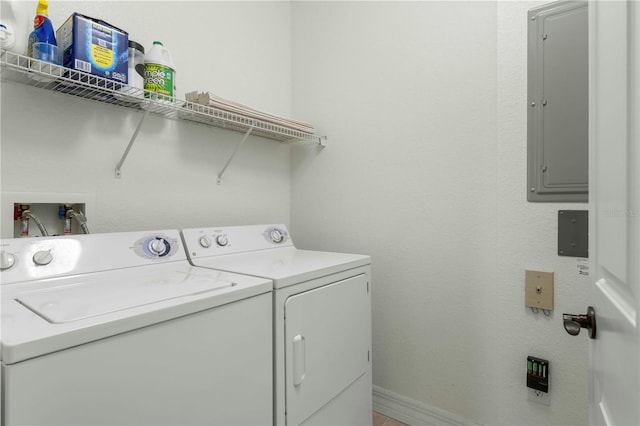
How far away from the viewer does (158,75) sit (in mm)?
1462

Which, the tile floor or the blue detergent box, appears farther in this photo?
the tile floor

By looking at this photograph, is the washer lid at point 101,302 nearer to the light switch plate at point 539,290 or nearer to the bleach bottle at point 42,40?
the bleach bottle at point 42,40

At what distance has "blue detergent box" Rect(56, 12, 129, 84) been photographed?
118cm

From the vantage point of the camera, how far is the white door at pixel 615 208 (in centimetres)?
54

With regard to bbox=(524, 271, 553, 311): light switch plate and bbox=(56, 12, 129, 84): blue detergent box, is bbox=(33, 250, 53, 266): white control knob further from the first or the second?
bbox=(524, 271, 553, 311): light switch plate

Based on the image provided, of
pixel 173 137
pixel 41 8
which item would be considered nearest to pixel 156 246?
pixel 173 137

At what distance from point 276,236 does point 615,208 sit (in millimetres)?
1595

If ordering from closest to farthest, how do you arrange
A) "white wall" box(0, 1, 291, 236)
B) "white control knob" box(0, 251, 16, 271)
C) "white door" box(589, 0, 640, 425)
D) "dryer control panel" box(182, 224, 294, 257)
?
1. "white door" box(589, 0, 640, 425)
2. "white control knob" box(0, 251, 16, 271)
3. "white wall" box(0, 1, 291, 236)
4. "dryer control panel" box(182, 224, 294, 257)

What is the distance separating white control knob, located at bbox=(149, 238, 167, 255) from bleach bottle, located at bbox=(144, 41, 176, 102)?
0.61m

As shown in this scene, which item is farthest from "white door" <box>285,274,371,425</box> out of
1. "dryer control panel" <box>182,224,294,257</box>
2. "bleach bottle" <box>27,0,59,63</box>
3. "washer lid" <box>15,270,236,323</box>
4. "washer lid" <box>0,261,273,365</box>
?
"bleach bottle" <box>27,0,59,63</box>

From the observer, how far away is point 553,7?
146 cm

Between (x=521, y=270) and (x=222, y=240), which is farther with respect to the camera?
(x=222, y=240)

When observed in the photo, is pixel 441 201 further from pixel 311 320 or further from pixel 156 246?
pixel 156 246

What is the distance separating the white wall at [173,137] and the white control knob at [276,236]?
24 centimetres
